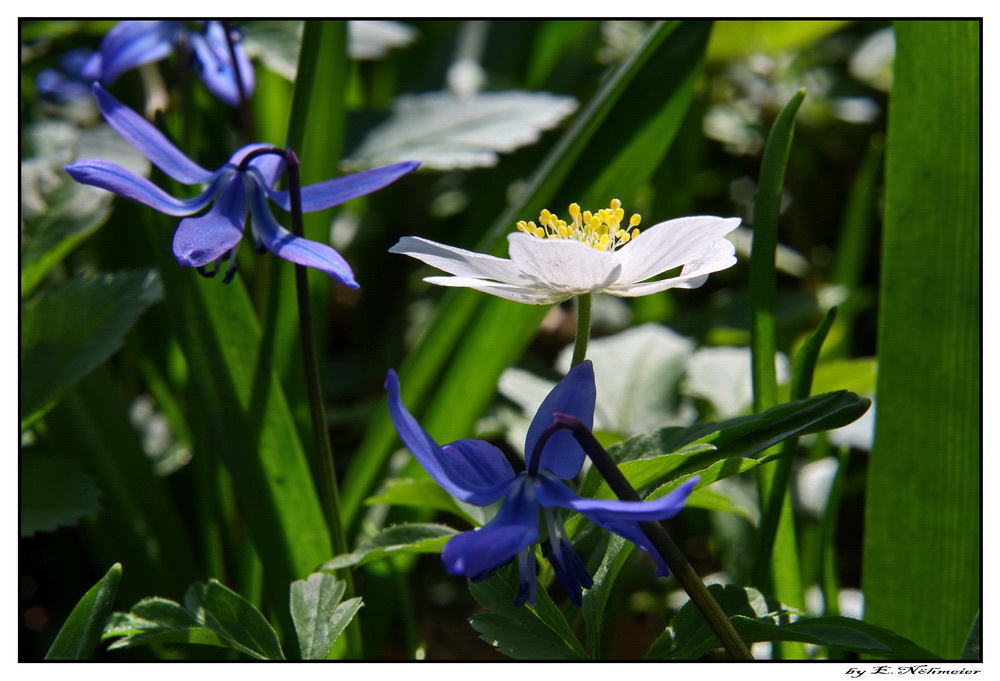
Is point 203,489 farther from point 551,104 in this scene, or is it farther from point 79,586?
point 551,104

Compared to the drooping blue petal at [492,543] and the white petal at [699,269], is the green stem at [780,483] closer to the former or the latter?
the white petal at [699,269]

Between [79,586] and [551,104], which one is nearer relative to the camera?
[79,586]

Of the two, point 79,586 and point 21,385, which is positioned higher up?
point 21,385

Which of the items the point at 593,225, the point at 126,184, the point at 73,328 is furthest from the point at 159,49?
the point at 593,225

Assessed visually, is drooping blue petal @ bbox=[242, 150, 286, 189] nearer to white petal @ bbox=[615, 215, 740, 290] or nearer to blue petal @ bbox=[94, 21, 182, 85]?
white petal @ bbox=[615, 215, 740, 290]
